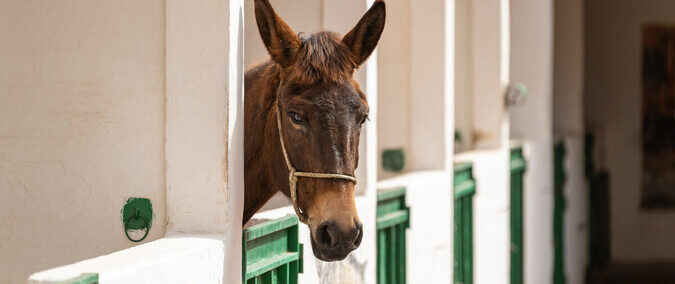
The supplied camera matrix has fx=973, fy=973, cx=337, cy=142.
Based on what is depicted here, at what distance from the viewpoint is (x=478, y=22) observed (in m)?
8.16

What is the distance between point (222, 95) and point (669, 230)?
1186 cm

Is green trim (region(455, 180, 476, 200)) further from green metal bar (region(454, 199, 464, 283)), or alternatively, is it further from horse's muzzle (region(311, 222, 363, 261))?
horse's muzzle (region(311, 222, 363, 261))

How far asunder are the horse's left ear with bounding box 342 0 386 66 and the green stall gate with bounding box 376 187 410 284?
176cm

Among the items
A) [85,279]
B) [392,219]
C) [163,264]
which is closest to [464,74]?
[392,219]

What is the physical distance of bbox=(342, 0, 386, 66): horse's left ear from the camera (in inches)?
137

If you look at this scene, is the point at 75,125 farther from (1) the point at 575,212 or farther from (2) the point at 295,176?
(1) the point at 575,212

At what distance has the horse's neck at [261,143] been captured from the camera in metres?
3.50

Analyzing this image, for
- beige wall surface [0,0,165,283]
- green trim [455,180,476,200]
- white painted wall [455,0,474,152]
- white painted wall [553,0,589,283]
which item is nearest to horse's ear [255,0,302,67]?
beige wall surface [0,0,165,283]

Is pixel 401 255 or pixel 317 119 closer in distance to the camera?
pixel 317 119

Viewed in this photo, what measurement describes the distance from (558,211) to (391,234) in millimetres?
5435

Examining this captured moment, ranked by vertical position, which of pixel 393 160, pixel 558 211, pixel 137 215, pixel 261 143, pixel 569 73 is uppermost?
pixel 569 73

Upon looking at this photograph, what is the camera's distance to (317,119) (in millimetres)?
3225

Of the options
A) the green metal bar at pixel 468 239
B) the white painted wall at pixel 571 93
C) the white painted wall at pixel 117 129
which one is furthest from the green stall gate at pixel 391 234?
the white painted wall at pixel 571 93

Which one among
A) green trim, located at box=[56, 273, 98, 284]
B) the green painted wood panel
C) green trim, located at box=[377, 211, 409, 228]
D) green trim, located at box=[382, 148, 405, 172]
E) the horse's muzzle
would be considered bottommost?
the green painted wood panel
